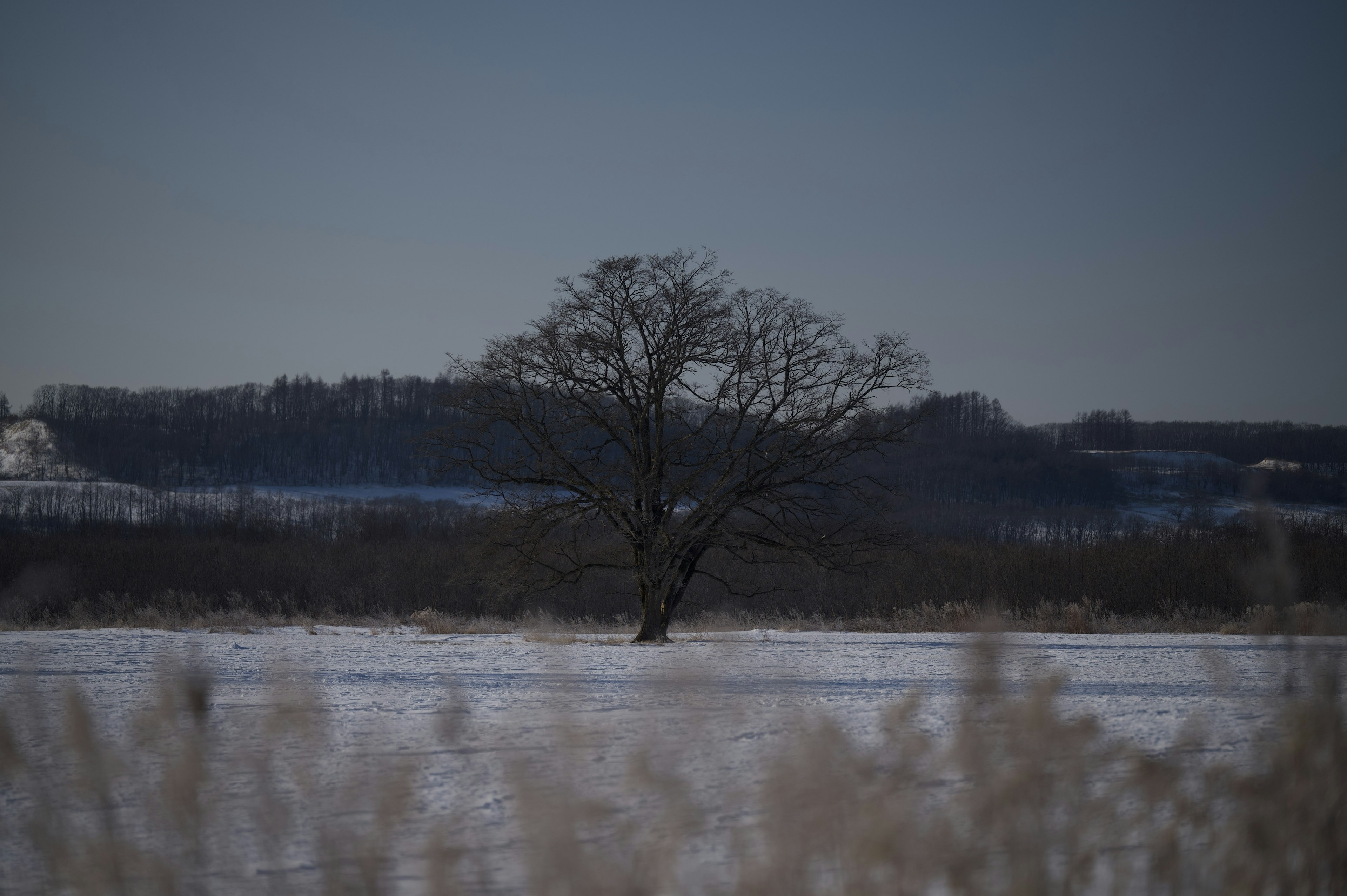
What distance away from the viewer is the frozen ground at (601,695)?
3254mm

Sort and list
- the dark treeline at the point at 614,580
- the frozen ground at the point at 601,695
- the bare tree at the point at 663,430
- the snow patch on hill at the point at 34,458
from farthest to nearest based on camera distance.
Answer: the snow patch on hill at the point at 34,458, the dark treeline at the point at 614,580, the bare tree at the point at 663,430, the frozen ground at the point at 601,695

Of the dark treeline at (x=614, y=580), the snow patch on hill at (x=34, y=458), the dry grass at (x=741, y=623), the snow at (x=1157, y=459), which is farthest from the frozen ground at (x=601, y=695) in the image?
the snow patch on hill at (x=34, y=458)

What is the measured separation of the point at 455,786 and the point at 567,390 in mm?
13560

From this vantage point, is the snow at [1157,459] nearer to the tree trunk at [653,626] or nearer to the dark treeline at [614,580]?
the dark treeline at [614,580]

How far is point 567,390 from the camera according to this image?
1691cm

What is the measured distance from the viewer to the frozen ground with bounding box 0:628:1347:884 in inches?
128

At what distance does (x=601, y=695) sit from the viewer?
20.6 feet

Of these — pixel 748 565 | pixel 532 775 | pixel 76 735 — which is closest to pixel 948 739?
pixel 532 775

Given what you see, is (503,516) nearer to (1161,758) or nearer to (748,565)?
(1161,758)

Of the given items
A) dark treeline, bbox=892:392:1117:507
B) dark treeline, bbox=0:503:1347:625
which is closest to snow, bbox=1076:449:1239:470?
dark treeline, bbox=892:392:1117:507

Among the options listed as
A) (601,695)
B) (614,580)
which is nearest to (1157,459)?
(614,580)

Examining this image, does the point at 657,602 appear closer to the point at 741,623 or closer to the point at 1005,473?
the point at 741,623

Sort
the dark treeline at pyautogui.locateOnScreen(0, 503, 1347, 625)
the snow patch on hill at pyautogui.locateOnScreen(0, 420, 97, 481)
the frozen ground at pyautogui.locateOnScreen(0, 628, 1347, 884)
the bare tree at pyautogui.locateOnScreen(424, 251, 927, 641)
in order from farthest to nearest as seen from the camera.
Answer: the snow patch on hill at pyautogui.locateOnScreen(0, 420, 97, 481), the dark treeline at pyautogui.locateOnScreen(0, 503, 1347, 625), the bare tree at pyautogui.locateOnScreen(424, 251, 927, 641), the frozen ground at pyautogui.locateOnScreen(0, 628, 1347, 884)

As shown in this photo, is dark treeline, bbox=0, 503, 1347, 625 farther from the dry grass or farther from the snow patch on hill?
the snow patch on hill
